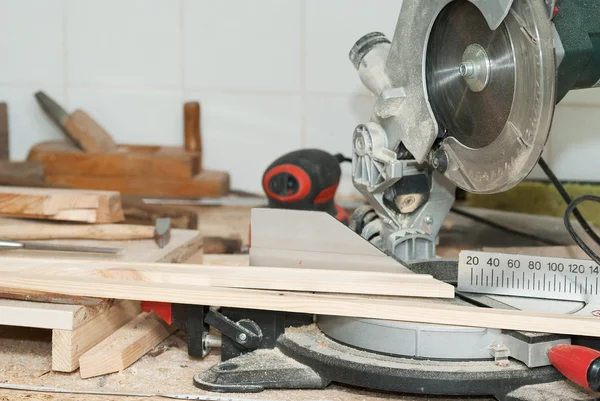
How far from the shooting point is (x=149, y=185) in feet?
7.09

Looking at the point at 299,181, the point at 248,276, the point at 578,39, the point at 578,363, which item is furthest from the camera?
the point at 299,181

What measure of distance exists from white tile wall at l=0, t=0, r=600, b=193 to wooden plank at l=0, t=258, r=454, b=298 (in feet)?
3.27

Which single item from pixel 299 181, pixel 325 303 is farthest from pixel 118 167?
pixel 325 303

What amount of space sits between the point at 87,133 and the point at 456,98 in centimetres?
124

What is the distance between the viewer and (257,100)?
225 cm

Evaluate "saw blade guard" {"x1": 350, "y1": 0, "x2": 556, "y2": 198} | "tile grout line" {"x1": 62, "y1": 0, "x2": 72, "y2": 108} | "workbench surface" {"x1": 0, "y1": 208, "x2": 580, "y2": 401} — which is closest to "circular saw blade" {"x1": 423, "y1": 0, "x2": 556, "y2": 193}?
"saw blade guard" {"x1": 350, "y1": 0, "x2": 556, "y2": 198}

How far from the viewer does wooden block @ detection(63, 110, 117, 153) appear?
85.7 inches

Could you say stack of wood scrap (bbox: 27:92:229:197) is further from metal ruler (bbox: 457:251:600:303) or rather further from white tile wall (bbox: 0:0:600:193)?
metal ruler (bbox: 457:251:600:303)

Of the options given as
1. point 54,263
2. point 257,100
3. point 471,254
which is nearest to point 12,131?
point 257,100

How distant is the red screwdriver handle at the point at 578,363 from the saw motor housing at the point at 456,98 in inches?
8.2

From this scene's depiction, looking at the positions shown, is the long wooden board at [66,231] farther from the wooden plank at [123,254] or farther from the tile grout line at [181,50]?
the tile grout line at [181,50]

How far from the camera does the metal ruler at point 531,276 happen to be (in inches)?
45.4

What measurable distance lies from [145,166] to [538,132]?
4.31ft

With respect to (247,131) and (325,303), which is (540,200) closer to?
(247,131)
